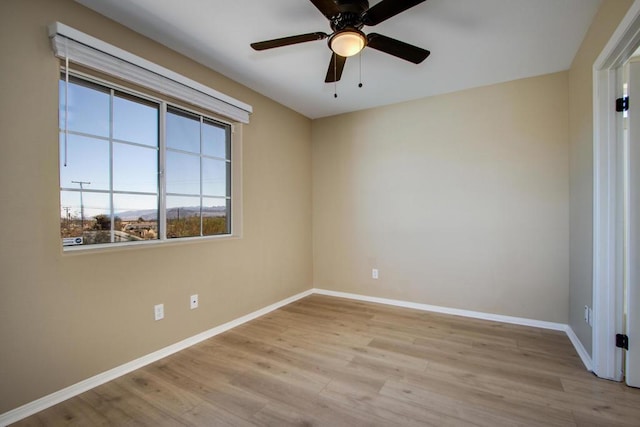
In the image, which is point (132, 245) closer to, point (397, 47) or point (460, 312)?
point (397, 47)

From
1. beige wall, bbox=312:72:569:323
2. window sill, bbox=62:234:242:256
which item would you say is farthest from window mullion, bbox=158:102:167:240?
beige wall, bbox=312:72:569:323

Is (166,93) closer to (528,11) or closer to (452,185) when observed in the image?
(528,11)

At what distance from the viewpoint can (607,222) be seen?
1915 mm

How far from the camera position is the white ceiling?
6.41 feet

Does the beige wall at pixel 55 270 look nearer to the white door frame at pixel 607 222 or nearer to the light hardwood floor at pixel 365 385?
the light hardwood floor at pixel 365 385

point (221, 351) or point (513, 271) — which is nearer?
point (221, 351)

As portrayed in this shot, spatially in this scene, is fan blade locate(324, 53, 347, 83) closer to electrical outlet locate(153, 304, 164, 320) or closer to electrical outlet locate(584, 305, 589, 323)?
electrical outlet locate(153, 304, 164, 320)

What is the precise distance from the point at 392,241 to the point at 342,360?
175 centimetres

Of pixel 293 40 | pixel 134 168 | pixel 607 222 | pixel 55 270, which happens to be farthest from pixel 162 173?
pixel 607 222

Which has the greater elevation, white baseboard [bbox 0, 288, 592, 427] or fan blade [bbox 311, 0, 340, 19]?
fan blade [bbox 311, 0, 340, 19]

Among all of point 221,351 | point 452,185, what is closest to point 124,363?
point 221,351

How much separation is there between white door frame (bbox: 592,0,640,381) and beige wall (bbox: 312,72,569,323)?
0.93 metres

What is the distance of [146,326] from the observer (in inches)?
88.8

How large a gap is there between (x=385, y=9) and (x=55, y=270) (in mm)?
2466
